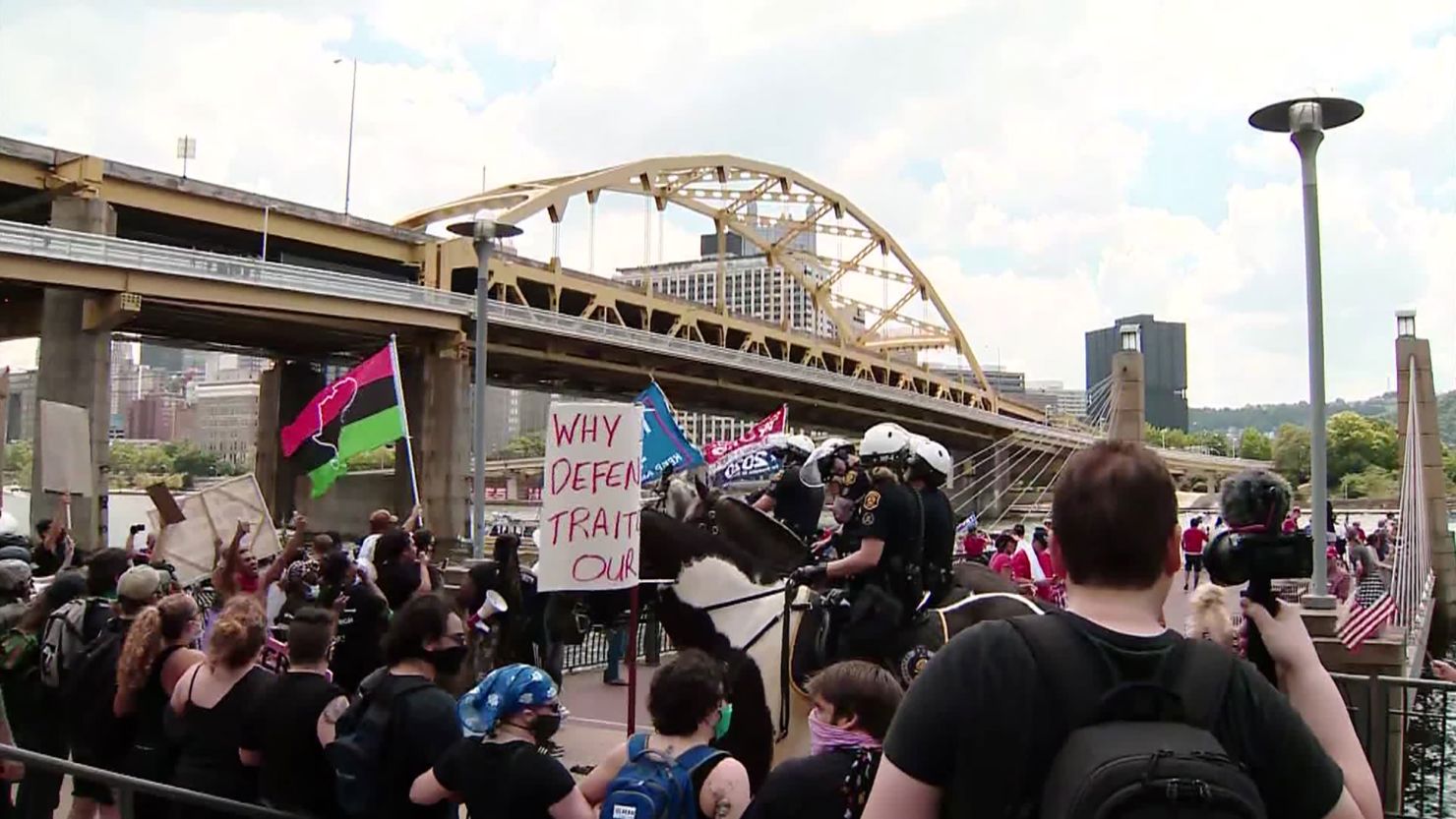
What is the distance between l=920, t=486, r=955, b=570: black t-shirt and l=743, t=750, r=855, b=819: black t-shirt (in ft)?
12.7

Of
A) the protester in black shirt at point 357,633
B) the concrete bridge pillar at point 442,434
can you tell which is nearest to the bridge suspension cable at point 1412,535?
the protester in black shirt at point 357,633

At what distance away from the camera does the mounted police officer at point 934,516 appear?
733cm

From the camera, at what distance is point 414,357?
49.4 meters

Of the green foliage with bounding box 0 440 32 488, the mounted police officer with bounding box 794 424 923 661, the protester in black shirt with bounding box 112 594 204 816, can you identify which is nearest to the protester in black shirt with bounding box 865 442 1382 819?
the protester in black shirt with bounding box 112 594 204 816

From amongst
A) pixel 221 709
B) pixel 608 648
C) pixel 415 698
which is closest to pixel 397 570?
pixel 221 709

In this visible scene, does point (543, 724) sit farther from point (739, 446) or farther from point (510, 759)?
point (739, 446)

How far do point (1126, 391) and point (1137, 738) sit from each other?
1661cm

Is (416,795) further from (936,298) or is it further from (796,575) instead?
(936,298)

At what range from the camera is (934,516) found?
24.1 feet

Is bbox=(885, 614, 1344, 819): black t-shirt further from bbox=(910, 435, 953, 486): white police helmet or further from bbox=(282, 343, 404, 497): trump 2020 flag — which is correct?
bbox=(282, 343, 404, 497): trump 2020 flag

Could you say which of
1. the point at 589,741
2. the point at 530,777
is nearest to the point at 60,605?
the point at 530,777

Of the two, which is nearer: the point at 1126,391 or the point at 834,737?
the point at 834,737

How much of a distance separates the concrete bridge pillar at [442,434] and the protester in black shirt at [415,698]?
146 ft

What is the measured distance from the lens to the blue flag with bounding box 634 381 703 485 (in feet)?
59.0
